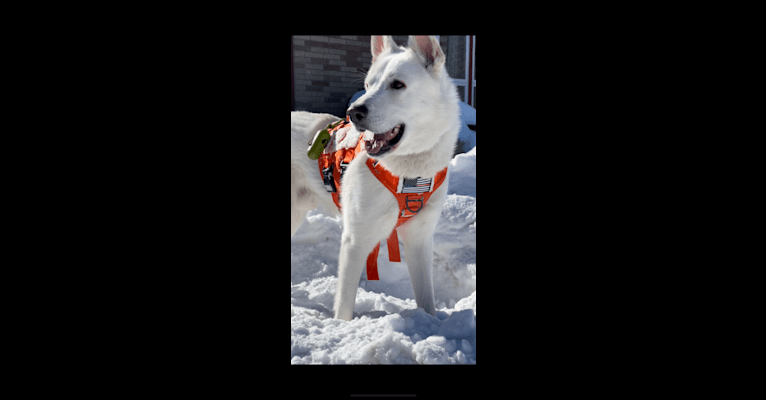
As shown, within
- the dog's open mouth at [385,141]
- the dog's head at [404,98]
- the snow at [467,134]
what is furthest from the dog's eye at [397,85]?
the snow at [467,134]

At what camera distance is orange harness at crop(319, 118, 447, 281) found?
211cm

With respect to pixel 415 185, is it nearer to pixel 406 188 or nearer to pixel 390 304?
pixel 406 188

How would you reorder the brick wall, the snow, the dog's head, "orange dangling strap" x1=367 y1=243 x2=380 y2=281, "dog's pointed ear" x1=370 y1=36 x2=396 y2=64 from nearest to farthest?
1. the dog's head
2. "dog's pointed ear" x1=370 y1=36 x2=396 y2=64
3. "orange dangling strap" x1=367 y1=243 x2=380 y2=281
4. the snow
5. the brick wall

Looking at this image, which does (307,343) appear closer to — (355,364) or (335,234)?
(355,364)

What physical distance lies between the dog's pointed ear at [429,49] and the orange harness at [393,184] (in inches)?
20.9

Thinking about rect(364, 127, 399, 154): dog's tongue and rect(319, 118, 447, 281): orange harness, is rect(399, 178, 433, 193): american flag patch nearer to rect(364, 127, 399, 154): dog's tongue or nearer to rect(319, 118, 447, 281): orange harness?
rect(319, 118, 447, 281): orange harness

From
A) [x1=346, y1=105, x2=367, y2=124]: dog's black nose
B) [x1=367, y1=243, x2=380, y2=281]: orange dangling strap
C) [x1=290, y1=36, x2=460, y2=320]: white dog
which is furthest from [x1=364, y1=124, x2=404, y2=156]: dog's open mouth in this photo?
[x1=367, y1=243, x2=380, y2=281]: orange dangling strap

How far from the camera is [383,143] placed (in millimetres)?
1911

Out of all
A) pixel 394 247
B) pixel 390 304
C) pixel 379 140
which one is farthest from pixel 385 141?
pixel 390 304

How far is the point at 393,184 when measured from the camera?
210 cm

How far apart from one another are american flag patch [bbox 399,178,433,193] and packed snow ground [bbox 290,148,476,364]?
0.66 meters

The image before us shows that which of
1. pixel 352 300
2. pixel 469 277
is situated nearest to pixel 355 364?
pixel 352 300

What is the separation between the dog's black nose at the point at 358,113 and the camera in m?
1.75

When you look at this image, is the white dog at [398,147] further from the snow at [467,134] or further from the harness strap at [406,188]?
the snow at [467,134]
